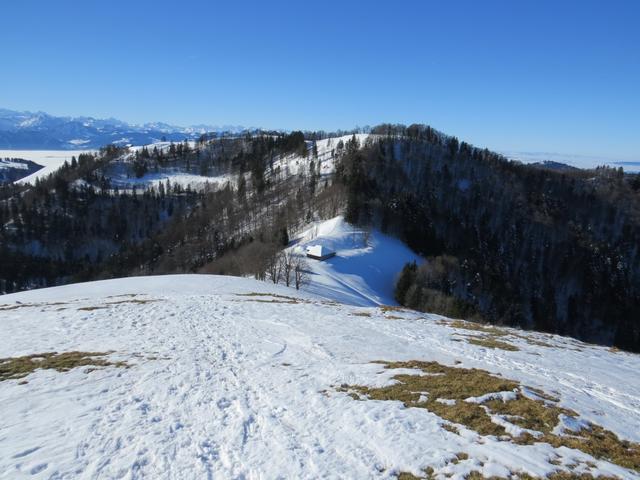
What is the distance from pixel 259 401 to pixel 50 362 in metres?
11.4

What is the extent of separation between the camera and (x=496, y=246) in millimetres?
157875

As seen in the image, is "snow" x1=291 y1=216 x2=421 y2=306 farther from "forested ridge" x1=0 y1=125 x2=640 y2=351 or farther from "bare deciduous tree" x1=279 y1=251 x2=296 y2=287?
"forested ridge" x1=0 y1=125 x2=640 y2=351

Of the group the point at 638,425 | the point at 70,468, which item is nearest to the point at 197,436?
the point at 70,468

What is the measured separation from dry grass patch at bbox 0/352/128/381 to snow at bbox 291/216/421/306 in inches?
1839

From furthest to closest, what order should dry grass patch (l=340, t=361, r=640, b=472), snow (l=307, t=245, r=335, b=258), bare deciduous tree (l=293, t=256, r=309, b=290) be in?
1. snow (l=307, t=245, r=335, b=258)
2. bare deciduous tree (l=293, t=256, r=309, b=290)
3. dry grass patch (l=340, t=361, r=640, b=472)

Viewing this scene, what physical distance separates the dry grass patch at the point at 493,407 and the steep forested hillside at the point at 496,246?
67.0 m

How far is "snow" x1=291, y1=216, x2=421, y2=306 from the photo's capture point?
74.0 m

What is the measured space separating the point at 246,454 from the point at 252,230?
483 feet

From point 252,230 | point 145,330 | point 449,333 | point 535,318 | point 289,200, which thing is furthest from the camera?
point 289,200

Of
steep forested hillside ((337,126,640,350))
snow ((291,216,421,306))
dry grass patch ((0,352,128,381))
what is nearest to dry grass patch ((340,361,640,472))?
dry grass patch ((0,352,128,381))

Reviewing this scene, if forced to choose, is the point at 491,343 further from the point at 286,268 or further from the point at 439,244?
the point at 439,244

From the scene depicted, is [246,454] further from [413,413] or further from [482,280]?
[482,280]

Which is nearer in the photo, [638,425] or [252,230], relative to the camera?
[638,425]

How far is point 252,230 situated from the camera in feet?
511
